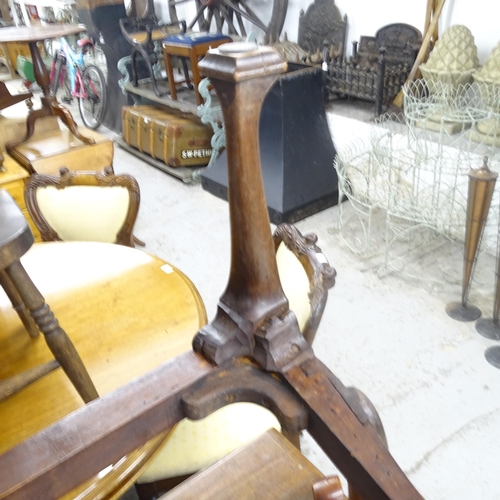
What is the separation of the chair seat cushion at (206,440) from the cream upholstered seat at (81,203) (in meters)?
0.95

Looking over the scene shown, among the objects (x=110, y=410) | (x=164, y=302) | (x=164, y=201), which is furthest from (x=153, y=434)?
(x=164, y=201)

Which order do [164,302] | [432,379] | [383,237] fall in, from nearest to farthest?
[164,302]
[432,379]
[383,237]

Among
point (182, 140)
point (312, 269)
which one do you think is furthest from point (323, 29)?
point (312, 269)

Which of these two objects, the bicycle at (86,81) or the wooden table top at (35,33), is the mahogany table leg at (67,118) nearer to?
the wooden table top at (35,33)

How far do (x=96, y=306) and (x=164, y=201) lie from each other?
7.58 feet

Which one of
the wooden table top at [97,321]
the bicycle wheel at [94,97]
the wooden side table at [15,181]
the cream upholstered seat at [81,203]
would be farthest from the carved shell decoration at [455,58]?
the bicycle wheel at [94,97]

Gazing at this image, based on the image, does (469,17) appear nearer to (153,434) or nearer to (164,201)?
(164,201)

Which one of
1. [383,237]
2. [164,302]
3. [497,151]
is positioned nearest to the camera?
[164,302]

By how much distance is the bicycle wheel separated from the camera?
5.02 meters

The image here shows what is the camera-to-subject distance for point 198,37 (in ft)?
11.6

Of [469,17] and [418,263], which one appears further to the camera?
[469,17]

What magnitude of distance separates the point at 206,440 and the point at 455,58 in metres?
2.50

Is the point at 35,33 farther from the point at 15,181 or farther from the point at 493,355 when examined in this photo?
the point at 493,355

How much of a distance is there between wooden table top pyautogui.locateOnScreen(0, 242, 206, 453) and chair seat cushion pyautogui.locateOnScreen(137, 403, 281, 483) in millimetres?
222
